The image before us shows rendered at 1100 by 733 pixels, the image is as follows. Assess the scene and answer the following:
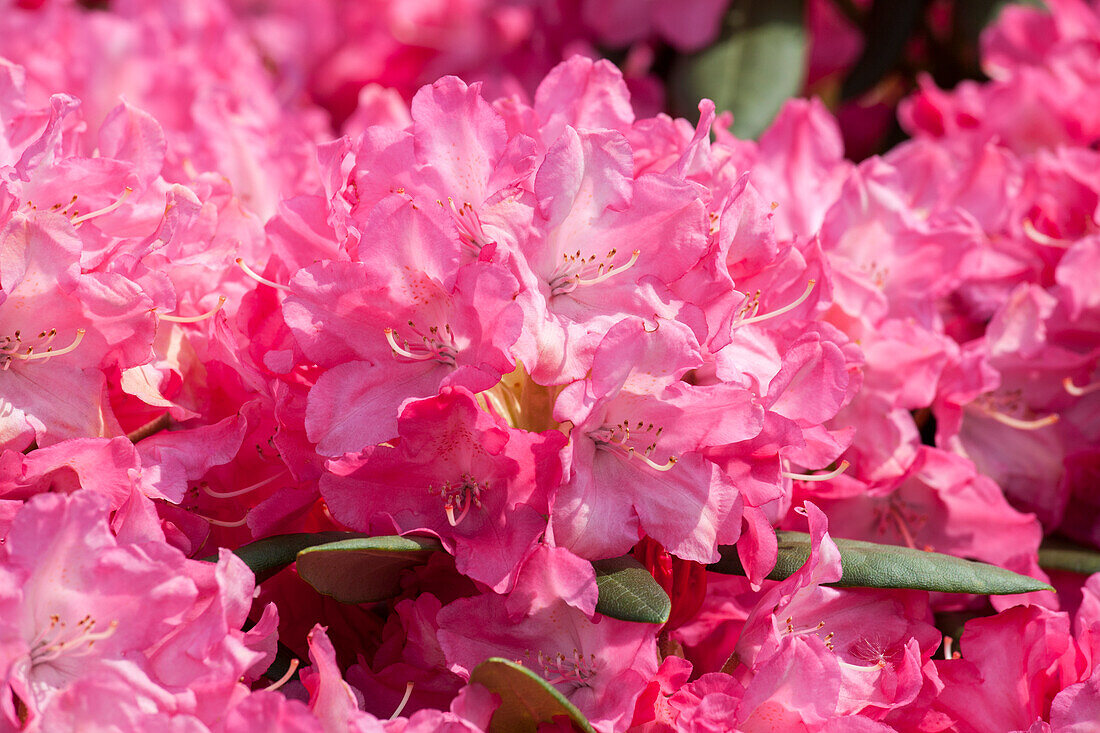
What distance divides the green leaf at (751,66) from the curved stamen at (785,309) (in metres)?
0.61

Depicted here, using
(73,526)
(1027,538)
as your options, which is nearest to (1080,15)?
(1027,538)

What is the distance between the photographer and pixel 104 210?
2.55ft

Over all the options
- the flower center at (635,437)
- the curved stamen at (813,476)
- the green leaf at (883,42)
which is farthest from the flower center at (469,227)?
the green leaf at (883,42)

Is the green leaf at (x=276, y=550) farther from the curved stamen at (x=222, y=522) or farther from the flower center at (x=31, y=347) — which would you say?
the flower center at (x=31, y=347)

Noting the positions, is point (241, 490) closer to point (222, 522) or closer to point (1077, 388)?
point (222, 522)

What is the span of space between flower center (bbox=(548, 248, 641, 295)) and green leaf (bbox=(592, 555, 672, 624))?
0.60 ft

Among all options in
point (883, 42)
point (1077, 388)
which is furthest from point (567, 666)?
point (883, 42)

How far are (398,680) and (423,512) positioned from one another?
118 mm

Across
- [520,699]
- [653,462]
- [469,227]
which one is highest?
[469,227]

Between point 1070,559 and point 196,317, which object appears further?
point 1070,559

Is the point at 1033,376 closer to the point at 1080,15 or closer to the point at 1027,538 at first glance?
the point at 1027,538

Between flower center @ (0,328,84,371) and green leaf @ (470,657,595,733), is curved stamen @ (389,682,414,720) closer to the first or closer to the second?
green leaf @ (470,657,595,733)

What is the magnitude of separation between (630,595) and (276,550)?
0.76 ft

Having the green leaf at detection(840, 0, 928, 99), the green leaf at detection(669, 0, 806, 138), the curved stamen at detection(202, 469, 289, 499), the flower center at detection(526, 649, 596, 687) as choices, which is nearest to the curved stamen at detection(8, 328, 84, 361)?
the curved stamen at detection(202, 469, 289, 499)
